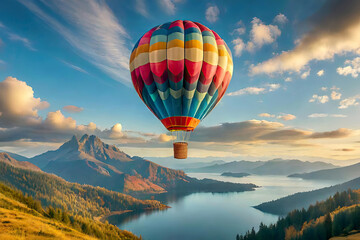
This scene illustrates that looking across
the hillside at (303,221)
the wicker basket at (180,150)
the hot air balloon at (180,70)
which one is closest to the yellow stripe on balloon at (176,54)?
the hot air balloon at (180,70)

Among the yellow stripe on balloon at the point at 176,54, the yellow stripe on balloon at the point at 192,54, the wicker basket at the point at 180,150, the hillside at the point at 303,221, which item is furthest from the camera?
the hillside at the point at 303,221

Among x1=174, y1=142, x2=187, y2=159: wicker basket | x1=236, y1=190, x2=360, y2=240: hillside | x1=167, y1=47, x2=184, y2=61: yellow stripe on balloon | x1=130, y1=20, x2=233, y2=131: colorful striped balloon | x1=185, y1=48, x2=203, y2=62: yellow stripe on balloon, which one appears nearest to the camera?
x1=167, y1=47, x2=184, y2=61: yellow stripe on balloon

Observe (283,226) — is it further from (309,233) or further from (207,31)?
(207,31)

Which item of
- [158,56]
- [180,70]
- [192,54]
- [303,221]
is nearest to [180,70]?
[180,70]

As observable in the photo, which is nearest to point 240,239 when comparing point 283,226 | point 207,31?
point 283,226

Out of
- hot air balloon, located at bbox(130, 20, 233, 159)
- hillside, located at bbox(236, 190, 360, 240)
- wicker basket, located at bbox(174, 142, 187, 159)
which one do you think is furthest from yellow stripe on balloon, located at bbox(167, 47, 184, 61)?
hillside, located at bbox(236, 190, 360, 240)

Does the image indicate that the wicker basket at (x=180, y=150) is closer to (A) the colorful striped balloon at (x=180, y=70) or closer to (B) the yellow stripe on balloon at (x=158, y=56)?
(A) the colorful striped balloon at (x=180, y=70)

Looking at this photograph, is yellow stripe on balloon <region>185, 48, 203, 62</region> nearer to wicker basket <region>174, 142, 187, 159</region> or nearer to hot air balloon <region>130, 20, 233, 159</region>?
hot air balloon <region>130, 20, 233, 159</region>

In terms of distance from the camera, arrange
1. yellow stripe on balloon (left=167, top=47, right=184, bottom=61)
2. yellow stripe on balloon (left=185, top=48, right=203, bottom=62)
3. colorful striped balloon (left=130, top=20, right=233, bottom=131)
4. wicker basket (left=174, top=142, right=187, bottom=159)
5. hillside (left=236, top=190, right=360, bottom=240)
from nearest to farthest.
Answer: yellow stripe on balloon (left=167, top=47, right=184, bottom=61)
yellow stripe on balloon (left=185, top=48, right=203, bottom=62)
colorful striped balloon (left=130, top=20, right=233, bottom=131)
wicker basket (left=174, top=142, right=187, bottom=159)
hillside (left=236, top=190, right=360, bottom=240)

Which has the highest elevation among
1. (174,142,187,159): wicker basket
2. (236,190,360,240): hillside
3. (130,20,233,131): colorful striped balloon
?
(130,20,233,131): colorful striped balloon
